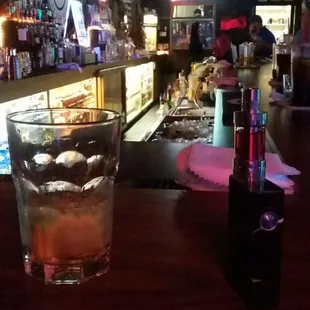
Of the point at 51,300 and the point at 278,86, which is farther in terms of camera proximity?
the point at 278,86

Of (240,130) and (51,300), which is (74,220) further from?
(240,130)

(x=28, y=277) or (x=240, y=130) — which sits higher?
(x=240, y=130)

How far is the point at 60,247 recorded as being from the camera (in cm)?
59

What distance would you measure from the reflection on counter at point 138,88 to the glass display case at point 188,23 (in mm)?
1457

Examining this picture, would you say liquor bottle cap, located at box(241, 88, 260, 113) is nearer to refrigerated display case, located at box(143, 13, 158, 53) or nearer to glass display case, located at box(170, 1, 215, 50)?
refrigerated display case, located at box(143, 13, 158, 53)

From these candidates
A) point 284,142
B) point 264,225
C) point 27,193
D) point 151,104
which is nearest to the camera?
point 264,225

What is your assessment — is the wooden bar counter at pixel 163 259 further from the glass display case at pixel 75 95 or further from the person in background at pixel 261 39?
the person in background at pixel 261 39

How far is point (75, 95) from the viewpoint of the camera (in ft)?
14.5

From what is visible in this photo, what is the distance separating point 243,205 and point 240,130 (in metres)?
0.08

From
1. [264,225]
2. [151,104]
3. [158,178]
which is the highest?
[264,225]

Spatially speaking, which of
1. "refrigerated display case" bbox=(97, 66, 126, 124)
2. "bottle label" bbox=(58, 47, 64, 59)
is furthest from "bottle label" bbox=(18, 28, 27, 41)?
"refrigerated display case" bbox=(97, 66, 126, 124)

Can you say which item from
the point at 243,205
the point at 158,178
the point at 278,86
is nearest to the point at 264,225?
the point at 243,205

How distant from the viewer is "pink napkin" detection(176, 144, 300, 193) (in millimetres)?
915

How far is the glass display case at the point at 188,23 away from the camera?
966 centimetres
